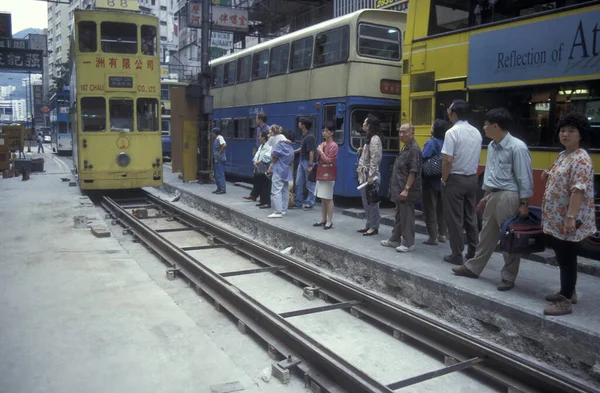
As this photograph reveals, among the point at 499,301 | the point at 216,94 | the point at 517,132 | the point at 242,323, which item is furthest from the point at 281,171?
the point at 216,94

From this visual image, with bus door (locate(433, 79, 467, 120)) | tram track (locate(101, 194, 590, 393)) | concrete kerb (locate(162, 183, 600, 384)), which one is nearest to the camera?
tram track (locate(101, 194, 590, 393))

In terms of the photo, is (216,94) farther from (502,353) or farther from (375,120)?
(502,353)

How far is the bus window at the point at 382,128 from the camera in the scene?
38.2ft

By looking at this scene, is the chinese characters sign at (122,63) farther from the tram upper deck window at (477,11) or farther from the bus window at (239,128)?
the tram upper deck window at (477,11)

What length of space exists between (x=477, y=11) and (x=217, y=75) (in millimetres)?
12415

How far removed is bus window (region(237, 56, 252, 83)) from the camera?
53.2 ft

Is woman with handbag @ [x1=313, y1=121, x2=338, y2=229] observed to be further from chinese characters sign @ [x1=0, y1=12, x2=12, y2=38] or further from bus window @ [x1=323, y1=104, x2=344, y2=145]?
chinese characters sign @ [x1=0, y1=12, x2=12, y2=38]

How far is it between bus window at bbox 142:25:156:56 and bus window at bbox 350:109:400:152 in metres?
5.89

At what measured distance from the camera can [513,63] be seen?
753cm

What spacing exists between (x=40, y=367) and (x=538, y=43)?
6835 millimetres

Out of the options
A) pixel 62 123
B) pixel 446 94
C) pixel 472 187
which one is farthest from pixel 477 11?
pixel 62 123

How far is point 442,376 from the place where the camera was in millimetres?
4387

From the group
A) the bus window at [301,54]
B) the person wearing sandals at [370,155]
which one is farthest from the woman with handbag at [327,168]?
the bus window at [301,54]

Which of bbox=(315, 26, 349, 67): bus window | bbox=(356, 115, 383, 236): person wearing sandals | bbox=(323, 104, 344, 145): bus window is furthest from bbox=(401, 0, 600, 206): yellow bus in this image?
bbox=(323, 104, 344, 145): bus window
